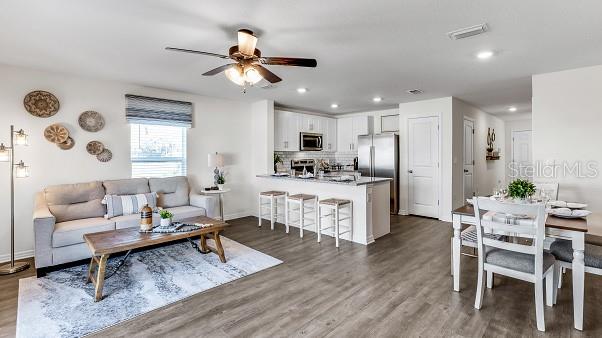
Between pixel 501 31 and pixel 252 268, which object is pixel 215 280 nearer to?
pixel 252 268

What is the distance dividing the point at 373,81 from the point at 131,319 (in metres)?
4.08

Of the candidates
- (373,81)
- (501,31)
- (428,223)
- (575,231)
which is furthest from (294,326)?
(428,223)

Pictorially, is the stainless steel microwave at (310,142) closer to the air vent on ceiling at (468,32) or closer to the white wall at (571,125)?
the white wall at (571,125)

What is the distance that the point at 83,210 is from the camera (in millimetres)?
3840

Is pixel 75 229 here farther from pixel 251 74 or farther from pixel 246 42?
pixel 246 42

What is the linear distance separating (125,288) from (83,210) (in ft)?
5.22

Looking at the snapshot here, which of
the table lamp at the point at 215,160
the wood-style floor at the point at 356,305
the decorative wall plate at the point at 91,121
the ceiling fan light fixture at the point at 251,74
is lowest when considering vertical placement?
the wood-style floor at the point at 356,305

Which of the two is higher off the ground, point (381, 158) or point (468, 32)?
point (468, 32)

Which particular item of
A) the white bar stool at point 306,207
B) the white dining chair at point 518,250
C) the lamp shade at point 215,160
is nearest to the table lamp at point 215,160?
the lamp shade at point 215,160

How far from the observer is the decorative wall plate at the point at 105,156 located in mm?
4360

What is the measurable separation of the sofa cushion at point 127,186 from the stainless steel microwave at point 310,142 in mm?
3462

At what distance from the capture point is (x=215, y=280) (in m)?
3.05

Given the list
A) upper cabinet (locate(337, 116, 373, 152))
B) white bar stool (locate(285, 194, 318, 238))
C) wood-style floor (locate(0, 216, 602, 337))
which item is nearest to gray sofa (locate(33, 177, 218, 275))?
wood-style floor (locate(0, 216, 602, 337))

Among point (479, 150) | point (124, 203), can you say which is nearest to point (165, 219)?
point (124, 203)
